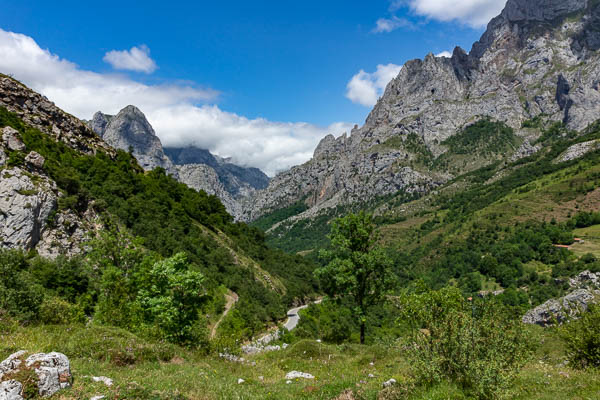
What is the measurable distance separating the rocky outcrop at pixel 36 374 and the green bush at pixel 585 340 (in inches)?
808

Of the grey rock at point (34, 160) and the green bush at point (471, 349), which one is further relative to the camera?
the grey rock at point (34, 160)

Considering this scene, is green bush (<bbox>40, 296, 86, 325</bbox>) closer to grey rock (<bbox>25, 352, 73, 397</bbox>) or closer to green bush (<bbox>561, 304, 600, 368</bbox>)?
grey rock (<bbox>25, 352, 73, 397</bbox>)

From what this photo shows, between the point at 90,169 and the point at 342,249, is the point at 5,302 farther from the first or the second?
the point at 90,169

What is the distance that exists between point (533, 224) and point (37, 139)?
659 feet

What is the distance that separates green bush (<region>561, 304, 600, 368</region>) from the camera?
46.0 feet

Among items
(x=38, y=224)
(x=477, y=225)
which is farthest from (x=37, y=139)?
(x=477, y=225)

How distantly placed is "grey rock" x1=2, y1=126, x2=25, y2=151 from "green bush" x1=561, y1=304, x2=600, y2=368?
189ft

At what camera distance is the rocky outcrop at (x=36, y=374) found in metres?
7.73

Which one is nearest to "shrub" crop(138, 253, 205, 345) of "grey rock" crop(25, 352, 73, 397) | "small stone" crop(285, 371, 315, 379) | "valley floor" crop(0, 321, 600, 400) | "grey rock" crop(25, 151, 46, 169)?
"valley floor" crop(0, 321, 600, 400)

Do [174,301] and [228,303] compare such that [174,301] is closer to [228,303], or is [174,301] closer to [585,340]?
[585,340]

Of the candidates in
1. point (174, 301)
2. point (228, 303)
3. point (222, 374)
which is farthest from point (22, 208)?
point (222, 374)

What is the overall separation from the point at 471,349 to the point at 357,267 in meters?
13.9

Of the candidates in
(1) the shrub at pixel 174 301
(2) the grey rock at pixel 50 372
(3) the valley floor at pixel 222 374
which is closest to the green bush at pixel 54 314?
(3) the valley floor at pixel 222 374

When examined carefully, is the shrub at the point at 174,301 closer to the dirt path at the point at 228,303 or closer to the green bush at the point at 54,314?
the green bush at the point at 54,314
